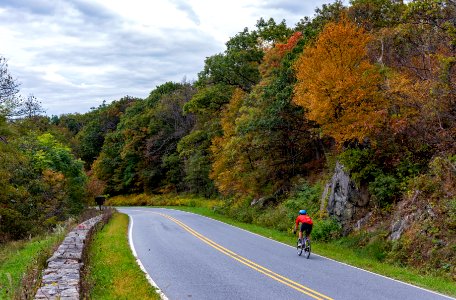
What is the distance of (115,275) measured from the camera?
1265 centimetres

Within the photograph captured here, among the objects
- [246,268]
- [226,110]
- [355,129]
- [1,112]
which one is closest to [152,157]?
[226,110]

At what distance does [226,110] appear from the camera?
38.3 meters

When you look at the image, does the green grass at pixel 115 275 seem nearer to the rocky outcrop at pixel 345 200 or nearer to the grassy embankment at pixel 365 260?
the grassy embankment at pixel 365 260

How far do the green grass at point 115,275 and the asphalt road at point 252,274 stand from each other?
455mm

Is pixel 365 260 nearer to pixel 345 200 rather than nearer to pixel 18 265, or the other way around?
pixel 345 200

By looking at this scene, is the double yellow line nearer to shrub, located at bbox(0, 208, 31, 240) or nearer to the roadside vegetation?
the roadside vegetation

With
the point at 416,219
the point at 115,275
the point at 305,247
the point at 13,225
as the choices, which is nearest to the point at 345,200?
the point at 416,219

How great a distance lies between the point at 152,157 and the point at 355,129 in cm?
5093

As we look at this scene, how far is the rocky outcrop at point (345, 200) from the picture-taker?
66.3ft

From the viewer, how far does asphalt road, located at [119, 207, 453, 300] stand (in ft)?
34.1

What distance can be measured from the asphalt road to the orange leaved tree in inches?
230

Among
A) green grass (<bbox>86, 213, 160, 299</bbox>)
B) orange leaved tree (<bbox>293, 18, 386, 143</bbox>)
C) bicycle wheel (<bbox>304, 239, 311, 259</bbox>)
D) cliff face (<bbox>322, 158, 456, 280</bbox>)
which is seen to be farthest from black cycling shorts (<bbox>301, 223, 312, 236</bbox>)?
green grass (<bbox>86, 213, 160, 299</bbox>)

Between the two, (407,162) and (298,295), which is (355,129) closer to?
(407,162)

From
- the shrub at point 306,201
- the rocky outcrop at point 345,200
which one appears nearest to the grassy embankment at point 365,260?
the rocky outcrop at point 345,200
